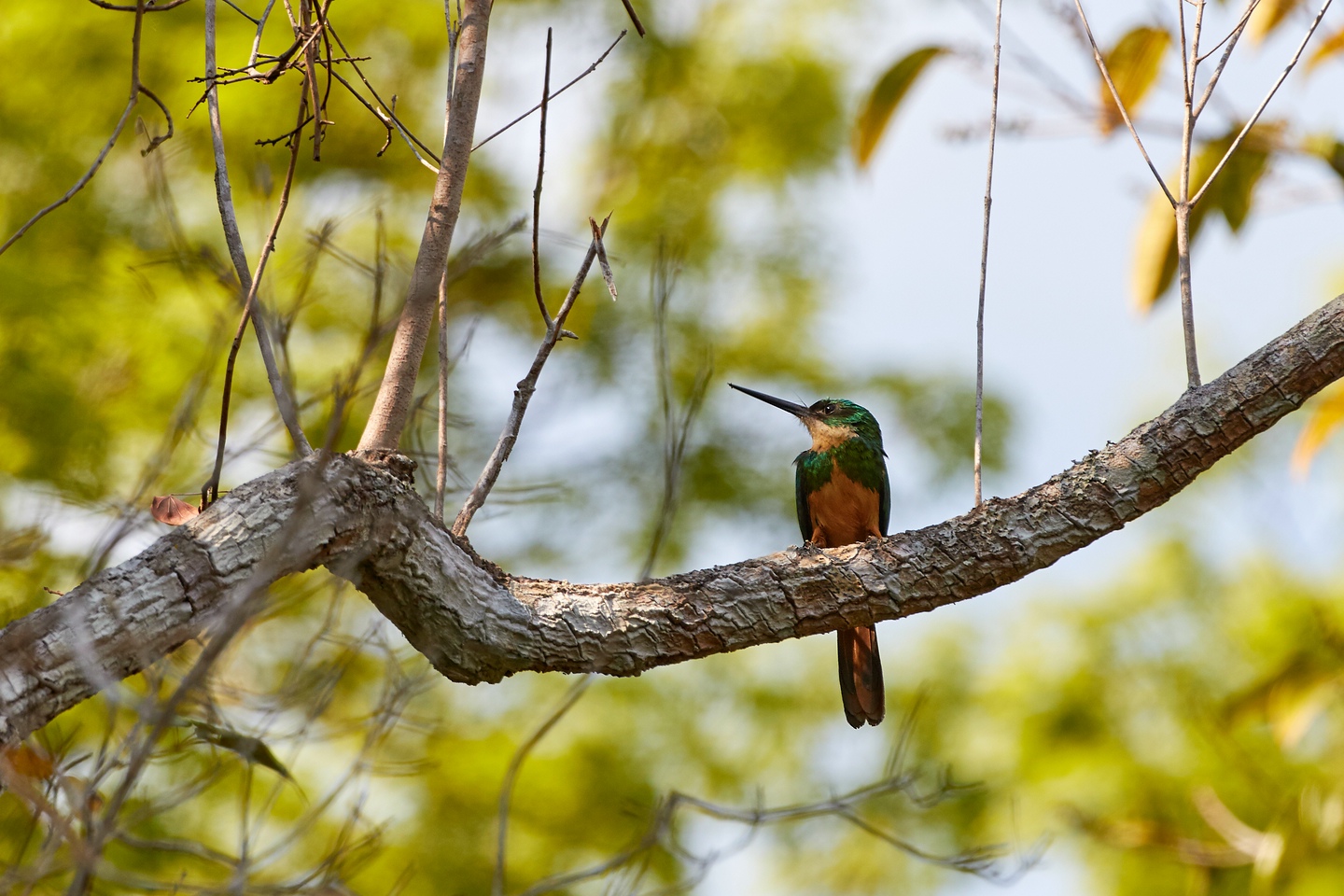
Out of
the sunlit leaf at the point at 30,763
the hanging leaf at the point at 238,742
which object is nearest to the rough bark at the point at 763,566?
the hanging leaf at the point at 238,742

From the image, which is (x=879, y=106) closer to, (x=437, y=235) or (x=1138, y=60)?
(x=1138, y=60)

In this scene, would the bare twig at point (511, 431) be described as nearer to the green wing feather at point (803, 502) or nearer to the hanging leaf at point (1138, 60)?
the green wing feather at point (803, 502)

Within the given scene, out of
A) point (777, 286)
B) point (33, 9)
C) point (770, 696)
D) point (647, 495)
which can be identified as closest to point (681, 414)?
point (647, 495)

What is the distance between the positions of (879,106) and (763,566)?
239cm

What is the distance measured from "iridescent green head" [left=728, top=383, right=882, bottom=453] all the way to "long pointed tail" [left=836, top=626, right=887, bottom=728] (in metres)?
1.10

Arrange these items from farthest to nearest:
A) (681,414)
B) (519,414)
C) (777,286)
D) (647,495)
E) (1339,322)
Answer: (777,286) < (647,495) < (681,414) < (519,414) < (1339,322)

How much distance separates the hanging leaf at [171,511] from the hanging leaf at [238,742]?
29 centimetres

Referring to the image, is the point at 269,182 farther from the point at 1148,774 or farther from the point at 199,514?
the point at 1148,774

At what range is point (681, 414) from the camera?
21.2ft

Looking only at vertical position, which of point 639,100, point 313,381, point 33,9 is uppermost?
point 639,100

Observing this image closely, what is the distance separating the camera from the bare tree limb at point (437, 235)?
198 centimetres

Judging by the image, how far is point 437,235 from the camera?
1984 mm

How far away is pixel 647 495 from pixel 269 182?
5.55 metres

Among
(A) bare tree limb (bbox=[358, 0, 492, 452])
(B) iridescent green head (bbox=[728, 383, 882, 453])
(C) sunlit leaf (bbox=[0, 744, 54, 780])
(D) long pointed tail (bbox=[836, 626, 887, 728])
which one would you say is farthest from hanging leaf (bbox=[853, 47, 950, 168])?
(C) sunlit leaf (bbox=[0, 744, 54, 780])
